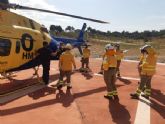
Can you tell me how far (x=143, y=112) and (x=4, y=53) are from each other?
603cm

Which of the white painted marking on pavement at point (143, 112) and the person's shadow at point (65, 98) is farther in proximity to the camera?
the person's shadow at point (65, 98)

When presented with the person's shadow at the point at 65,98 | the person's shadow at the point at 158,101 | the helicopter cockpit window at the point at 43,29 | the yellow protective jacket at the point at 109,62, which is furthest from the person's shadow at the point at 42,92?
the person's shadow at the point at 158,101

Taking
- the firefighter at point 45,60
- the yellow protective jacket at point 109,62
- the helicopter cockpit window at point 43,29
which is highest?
the helicopter cockpit window at point 43,29

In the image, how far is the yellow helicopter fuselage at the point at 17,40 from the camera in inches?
496

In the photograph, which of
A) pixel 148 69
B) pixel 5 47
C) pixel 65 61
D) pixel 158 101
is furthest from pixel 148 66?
pixel 5 47

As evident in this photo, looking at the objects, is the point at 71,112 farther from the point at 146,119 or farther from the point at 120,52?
the point at 120,52

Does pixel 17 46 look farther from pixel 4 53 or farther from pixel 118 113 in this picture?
pixel 118 113

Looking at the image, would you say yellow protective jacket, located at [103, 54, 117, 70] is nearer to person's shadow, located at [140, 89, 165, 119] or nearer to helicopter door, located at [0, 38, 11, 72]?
person's shadow, located at [140, 89, 165, 119]

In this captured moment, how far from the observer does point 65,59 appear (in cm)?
1387

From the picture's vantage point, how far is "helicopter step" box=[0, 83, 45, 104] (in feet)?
38.1

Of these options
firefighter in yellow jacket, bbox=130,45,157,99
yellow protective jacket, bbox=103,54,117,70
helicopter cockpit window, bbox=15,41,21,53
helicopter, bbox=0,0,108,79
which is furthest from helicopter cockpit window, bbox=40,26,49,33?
firefighter in yellow jacket, bbox=130,45,157,99

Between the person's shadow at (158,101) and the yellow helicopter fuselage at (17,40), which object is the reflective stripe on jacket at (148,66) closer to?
the person's shadow at (158,101)

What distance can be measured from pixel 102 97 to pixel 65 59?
2706mm

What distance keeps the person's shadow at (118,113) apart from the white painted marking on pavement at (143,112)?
314mm
